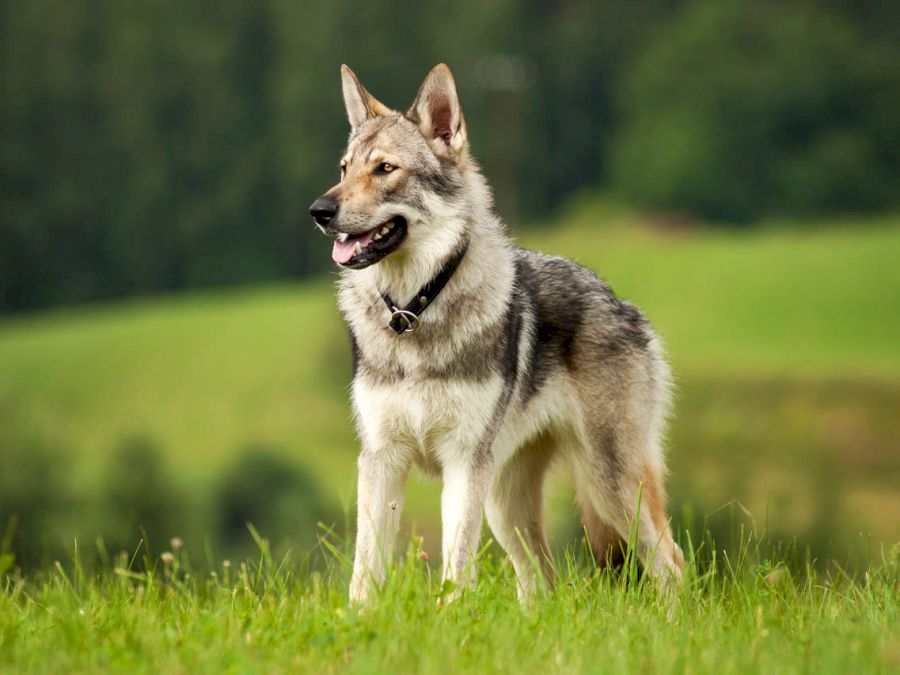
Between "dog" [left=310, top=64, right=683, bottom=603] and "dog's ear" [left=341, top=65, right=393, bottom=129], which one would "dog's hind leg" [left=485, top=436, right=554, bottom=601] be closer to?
"dog" [left=310, top=64, right=683, bottom=603]

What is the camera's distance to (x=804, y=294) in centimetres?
4516

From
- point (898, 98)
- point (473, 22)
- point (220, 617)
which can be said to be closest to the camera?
point (220, 617)

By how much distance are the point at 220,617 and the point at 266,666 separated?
1.75 ft

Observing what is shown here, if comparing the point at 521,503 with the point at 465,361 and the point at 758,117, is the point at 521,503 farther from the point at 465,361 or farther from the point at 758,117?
the point at 758,117

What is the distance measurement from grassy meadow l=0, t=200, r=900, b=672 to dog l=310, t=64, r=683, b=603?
243 millimetres

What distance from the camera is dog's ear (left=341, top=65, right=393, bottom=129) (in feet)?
17.2

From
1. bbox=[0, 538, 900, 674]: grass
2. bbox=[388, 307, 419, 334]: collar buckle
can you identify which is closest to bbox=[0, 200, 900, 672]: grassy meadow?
bbox=[0, 538, 900, 674]: grass

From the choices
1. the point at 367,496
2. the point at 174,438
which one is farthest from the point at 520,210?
the point at 367,496

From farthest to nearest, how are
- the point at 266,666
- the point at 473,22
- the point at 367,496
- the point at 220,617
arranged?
the point at 473,22, the point at 367,496, the point at 220,617, the point at 266,666

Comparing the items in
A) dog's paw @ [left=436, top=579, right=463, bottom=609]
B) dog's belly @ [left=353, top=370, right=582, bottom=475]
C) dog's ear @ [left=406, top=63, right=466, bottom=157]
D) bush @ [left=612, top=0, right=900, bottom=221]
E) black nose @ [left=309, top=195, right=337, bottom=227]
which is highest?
dog's ear @ [left=406, top=63, right=466, bottom=157]

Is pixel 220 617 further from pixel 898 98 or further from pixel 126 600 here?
pixel 898 98

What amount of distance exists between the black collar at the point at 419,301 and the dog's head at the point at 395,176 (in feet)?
0.47

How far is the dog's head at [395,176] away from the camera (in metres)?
4.73

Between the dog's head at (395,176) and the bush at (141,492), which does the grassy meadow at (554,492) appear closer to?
the bush at (141,492)
